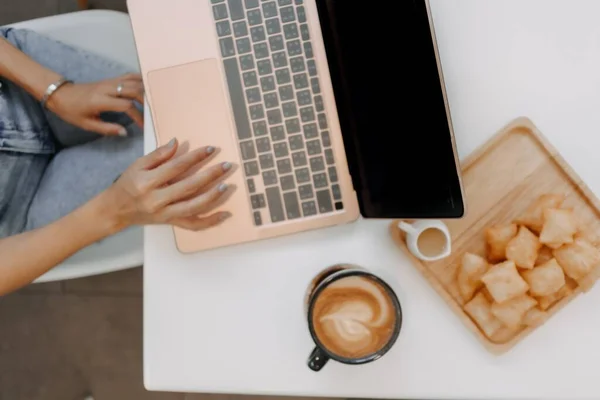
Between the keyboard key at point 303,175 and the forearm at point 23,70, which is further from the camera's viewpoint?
the forearm at point 23,70

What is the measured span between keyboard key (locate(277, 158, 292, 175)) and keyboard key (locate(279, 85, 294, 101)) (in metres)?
0.08

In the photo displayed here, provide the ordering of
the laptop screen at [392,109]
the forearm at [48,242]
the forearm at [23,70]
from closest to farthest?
1. the laptop screen at [392,109]
2. the forearm at [48,242]
3. the forearm at [23,70]

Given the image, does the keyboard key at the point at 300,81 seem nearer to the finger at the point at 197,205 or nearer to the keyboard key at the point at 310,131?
the keyboard key at the point at 310,131

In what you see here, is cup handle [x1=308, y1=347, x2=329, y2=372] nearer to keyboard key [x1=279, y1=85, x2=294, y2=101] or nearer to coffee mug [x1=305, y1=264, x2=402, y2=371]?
coffee mug [x1=305, y1=264, x2=402, y2=371]

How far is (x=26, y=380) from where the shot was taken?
140 cm

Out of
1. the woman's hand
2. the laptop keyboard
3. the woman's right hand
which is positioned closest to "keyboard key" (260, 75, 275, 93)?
the laptop keyboard

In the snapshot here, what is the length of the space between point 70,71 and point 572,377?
0.84 meters

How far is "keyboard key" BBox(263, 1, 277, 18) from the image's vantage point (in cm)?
69

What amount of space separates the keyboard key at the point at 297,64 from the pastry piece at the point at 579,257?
371mm

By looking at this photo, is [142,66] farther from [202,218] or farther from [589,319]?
[589,319]

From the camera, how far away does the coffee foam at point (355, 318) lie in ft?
2.10

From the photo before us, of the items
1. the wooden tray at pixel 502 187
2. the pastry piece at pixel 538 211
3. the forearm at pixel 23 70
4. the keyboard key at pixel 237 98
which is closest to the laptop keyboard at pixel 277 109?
the keyboard key at pixel 237 98

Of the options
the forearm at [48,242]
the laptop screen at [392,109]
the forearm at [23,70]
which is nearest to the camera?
the laptop screen at [392,109]

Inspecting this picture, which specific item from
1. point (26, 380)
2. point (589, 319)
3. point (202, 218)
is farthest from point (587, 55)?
point (26, 380)
